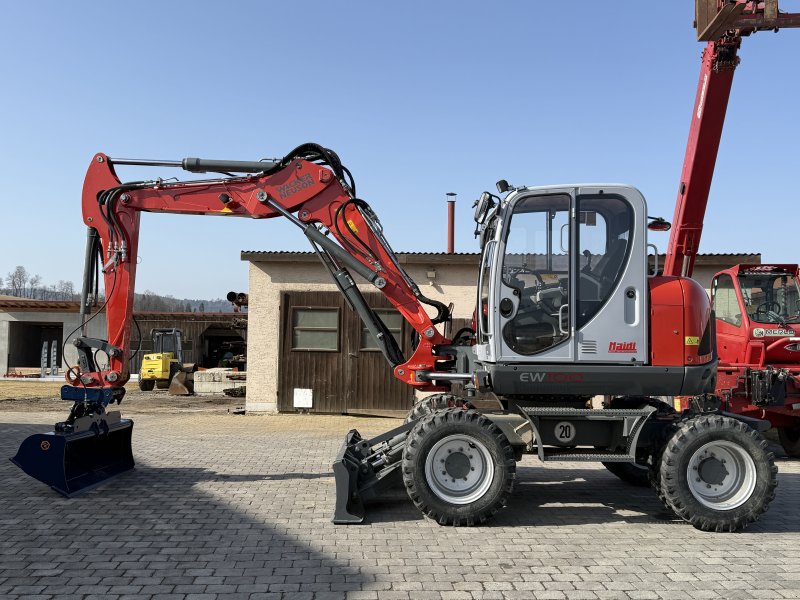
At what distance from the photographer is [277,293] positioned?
47.9 ft

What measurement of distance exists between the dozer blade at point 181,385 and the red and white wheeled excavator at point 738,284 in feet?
54.1

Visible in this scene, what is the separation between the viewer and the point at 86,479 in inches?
285

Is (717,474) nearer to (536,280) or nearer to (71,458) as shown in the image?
(536,280)

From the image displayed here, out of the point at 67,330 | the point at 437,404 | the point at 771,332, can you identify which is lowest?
the point at 437,404

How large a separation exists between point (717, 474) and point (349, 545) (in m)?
3.52

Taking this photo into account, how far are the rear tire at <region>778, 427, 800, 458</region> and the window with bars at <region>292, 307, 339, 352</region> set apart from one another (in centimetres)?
876

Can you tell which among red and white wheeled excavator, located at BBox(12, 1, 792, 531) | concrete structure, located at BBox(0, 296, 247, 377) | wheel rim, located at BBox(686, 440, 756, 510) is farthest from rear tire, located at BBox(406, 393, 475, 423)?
concrete structure, located at BBox(0, 296, 247, 377)

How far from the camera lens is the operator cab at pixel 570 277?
20.2 ft

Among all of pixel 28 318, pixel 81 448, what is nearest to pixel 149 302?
pixel 28 318

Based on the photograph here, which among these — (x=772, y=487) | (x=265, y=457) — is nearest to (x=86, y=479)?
(x=265, y=457)

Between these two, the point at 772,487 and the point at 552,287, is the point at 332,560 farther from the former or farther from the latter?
the point at 772,487

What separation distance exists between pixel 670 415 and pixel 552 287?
1866 mm

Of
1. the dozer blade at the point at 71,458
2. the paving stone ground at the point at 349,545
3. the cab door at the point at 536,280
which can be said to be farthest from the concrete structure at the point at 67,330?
the cab door at the point at 536,280

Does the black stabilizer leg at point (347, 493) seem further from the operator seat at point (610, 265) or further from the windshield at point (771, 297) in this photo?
the windshield at point (771, 297)
